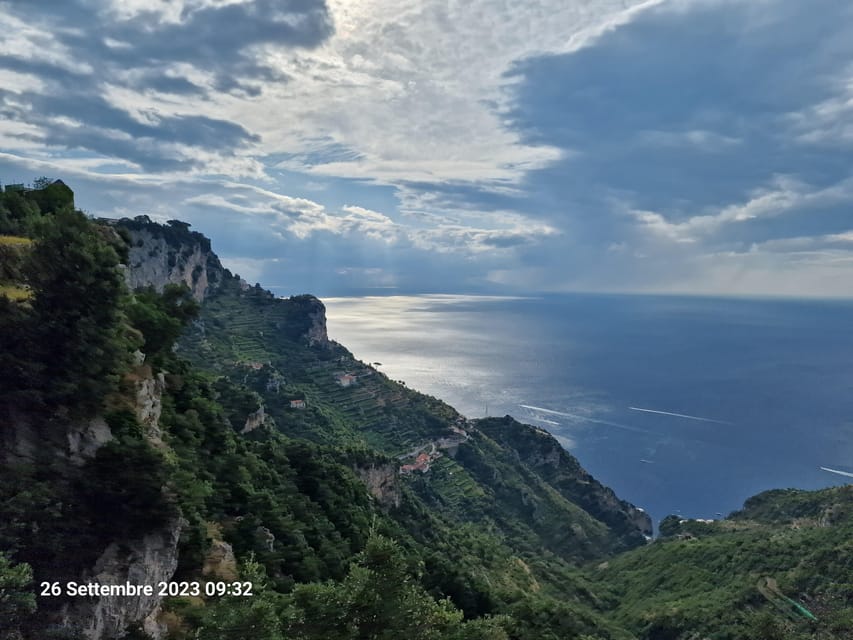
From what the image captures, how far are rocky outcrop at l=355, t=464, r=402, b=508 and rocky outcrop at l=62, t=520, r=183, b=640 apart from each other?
39523 mm

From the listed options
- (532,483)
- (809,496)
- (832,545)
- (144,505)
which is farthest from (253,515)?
(809,496)

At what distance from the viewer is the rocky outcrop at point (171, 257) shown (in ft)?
308

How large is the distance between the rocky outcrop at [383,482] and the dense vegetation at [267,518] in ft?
0.77

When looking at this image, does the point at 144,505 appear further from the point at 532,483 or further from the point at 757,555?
the point at 532,483

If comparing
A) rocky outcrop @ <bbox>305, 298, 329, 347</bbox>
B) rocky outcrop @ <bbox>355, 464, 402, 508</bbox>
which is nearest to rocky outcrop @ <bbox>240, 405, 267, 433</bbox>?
rocky outcrop @ <bbox>355, 464, 402, 508</bbox>

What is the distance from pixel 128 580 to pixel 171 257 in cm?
10187

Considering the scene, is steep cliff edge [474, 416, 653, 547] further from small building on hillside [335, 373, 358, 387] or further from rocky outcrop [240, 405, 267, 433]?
rocky outcrop [240, 405, 267, 433]

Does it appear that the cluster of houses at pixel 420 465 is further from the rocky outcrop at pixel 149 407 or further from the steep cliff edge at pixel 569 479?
the rocky outcrop at pixel 149 407

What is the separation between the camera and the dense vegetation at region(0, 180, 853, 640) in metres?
13.7

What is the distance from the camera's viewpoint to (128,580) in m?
13.8

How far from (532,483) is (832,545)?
55.8 m

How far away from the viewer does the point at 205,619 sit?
12.8 meters

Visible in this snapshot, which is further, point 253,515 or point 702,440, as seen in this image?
point 702,440

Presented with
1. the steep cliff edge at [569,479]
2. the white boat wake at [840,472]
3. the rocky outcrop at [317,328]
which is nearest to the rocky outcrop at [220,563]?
the steep cliff edge at [569,479]
